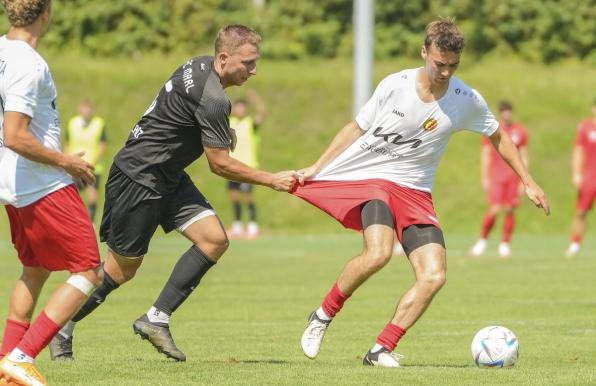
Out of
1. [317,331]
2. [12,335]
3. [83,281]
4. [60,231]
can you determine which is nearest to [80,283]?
[83,281]

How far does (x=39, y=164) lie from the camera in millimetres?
7375

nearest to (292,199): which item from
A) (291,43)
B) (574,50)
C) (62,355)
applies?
(291,43)

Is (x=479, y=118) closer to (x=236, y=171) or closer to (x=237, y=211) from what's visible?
(x=236, y=171)

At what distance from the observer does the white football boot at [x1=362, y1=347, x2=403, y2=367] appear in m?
8.67

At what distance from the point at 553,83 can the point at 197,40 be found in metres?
10.0

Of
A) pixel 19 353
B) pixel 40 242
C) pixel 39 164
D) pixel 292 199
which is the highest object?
pixel 39 164

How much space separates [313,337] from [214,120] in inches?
69.7

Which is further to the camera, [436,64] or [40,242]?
[436,64]

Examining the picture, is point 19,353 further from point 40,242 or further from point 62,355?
point 62,355

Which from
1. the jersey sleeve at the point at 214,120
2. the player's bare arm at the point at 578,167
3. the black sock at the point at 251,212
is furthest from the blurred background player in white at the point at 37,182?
the black sock at the point at 251,212

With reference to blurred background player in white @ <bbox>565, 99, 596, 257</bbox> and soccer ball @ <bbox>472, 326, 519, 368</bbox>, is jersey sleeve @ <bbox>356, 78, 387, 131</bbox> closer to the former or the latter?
soccer ball @ <bbox>472, 326, 519, 368</bbox>

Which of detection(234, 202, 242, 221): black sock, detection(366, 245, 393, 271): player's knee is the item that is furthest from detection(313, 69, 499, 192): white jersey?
detection(234, 202, 242, 221): black sock

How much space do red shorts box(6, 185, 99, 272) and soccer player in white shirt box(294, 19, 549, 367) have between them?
221cm

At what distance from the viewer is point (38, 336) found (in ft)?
Result: 24.3
